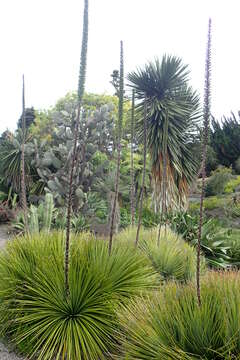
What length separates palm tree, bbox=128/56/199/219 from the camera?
10.8 m

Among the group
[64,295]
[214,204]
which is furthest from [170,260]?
[214,204]

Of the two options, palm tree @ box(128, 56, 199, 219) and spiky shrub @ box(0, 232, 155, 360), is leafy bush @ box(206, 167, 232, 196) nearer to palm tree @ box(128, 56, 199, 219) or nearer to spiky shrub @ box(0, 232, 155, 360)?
palm tree @ box(128, 56, 199, 219)

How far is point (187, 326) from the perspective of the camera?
2.10 metres

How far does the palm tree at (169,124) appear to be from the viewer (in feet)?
35.4

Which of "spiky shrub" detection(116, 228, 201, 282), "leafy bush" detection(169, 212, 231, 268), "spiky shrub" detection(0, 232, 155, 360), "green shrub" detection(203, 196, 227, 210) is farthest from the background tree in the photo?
"spiky shrub" detection(0, 232, 155, 360)

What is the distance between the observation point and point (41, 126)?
18.3m

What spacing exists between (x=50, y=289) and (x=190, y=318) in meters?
1.35

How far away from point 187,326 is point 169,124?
9.12 metres

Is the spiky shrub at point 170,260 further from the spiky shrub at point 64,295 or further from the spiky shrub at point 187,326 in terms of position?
the spiky shrub at point 187,326

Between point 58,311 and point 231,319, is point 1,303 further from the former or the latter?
point 231,319

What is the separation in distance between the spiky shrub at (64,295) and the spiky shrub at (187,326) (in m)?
0.43

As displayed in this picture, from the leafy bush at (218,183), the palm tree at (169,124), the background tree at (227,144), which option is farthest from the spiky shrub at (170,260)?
the background tree at (227,144)

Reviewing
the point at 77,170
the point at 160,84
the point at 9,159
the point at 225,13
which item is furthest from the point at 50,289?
the point at 9,159

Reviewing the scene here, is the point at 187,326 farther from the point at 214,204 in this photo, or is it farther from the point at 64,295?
the point at 214,204
